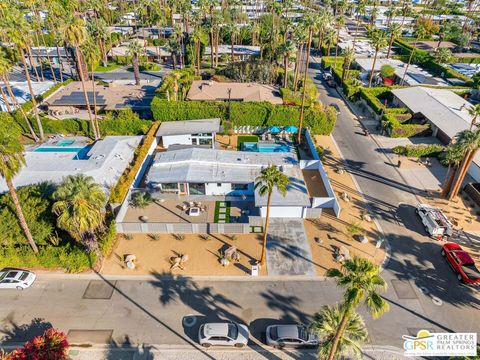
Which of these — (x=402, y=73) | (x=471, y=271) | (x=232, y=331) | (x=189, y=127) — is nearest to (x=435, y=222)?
(x=471, y=271)

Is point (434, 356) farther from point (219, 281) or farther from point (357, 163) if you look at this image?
Result: point (357, 163)

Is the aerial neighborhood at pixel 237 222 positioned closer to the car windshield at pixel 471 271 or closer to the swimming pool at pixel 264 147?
the car windshield at pixel 471 271

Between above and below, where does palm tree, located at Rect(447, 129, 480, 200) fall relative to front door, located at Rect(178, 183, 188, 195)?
above

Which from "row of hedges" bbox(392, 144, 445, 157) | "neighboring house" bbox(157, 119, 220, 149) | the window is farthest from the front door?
Result: "row of hedges" bbox(392, 144, 445, 157)

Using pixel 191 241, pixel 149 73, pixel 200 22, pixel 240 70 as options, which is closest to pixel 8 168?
pixel 191 241

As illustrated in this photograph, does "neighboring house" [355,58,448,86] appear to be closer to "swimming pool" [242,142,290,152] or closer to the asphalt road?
the asphalt road

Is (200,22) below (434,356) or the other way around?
the other way around

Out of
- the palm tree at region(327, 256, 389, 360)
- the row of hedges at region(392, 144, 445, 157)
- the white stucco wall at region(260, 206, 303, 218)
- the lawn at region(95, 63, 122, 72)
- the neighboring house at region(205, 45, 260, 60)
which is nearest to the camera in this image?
the palm tree at region(327, 256, 389, 360)

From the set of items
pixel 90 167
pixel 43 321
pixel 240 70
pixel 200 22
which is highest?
pixel 200 22
